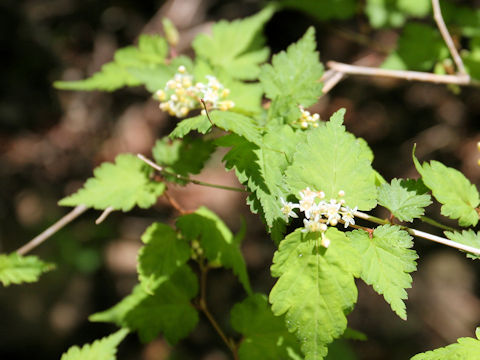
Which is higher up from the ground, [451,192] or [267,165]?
[267,165]

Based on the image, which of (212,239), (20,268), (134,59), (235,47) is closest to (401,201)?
(212,239)

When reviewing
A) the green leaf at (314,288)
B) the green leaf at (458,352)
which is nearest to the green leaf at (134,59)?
the green leaf at (314,288)

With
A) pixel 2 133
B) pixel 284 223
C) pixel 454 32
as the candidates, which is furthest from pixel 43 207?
pixel 454 32

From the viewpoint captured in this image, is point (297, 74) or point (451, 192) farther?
point (297, 74)

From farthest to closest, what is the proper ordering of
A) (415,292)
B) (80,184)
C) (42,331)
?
(80,184) → (42,331) → (415,292)

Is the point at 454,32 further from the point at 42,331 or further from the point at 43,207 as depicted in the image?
the point at 42,331

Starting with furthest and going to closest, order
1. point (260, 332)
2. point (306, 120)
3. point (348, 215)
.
Answer: point (260, 332), point (306, 120), point (348, 215)

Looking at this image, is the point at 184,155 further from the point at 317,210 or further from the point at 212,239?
the point at 317,210

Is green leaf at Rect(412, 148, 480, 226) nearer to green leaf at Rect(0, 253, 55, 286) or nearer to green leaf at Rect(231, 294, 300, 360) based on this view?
green leaf at Rect(231, 294, 300, 360)
